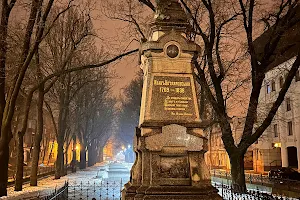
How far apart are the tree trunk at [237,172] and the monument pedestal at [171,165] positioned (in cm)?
721

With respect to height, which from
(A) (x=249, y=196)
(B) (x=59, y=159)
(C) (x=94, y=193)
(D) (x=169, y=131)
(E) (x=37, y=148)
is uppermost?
(D) (x=169, y=131)

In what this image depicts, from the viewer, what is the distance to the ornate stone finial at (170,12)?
11578 mm

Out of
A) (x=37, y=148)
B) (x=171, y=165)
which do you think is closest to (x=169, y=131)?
(x=171, y=165)

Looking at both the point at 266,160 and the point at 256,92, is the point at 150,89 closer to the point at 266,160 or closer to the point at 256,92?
the point at 256,92

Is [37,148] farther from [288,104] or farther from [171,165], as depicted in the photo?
[288,104]

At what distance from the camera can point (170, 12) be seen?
461 inches

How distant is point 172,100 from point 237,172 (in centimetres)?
833

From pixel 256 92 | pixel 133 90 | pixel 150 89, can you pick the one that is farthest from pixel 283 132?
pixel 150 89

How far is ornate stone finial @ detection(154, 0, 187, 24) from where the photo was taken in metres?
11.6

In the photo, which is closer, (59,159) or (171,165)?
(171,165)

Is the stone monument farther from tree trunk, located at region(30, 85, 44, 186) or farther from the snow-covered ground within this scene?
tree trunk, located at region(30, 85, 44, 186)

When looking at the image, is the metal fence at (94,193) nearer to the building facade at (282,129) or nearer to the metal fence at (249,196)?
the metal fence at (249,196)

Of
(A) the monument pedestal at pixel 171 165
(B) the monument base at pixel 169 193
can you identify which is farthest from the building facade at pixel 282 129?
(B) the monument base at pixel 169 193

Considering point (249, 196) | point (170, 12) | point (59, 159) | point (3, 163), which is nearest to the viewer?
point (170, 12)
